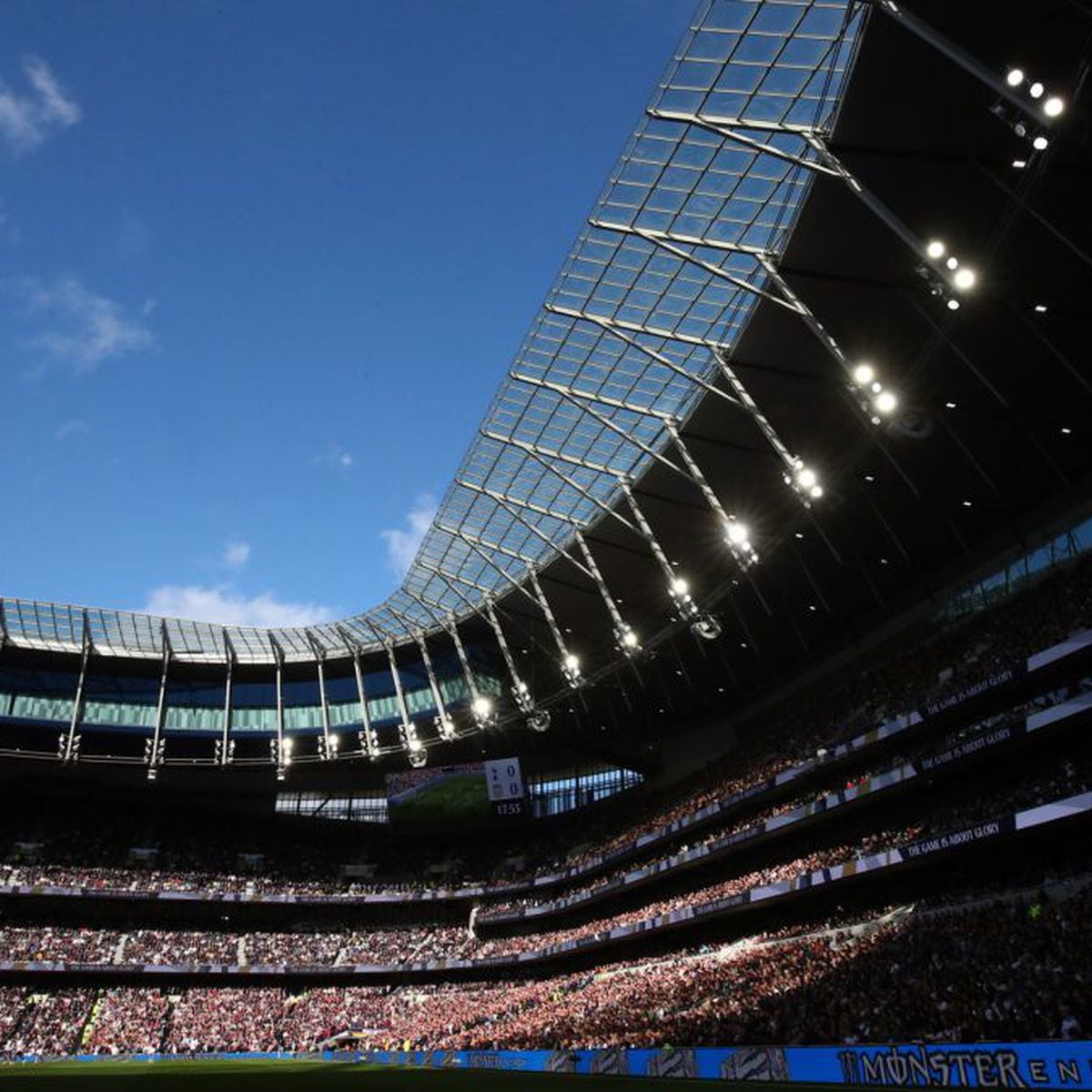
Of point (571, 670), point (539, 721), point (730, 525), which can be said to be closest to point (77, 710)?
point (539, 721)

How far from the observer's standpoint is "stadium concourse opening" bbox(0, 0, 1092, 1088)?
24547mm

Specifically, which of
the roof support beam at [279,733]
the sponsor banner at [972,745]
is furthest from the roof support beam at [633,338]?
the roof support beam at [279,733]

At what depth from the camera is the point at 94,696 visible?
59.5 m

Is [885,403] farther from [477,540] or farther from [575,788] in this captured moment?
[575,788]

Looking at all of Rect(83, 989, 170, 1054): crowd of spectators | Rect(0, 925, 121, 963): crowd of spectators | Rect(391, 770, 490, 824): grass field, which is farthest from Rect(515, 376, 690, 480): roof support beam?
Rect(0, 925, 121, 963): crowd of spectators

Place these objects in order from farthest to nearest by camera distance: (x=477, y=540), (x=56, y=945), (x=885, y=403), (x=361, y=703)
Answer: (x=361, y=703) < (x=56, y=945) < (x=477, y=540) < (x=885, y=403)

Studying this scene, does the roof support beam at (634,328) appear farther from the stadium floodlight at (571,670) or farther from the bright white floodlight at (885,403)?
the stadium floodlight at (571,670)

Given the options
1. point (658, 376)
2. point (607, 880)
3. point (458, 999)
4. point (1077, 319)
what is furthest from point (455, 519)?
point (1077, 319)

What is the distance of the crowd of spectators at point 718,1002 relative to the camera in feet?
69.4

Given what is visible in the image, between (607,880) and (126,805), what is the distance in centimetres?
3493

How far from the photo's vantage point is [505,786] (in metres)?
57.8

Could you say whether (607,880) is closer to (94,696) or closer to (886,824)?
(886,824)

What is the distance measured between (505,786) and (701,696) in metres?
13.8

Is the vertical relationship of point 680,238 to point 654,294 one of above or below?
below
